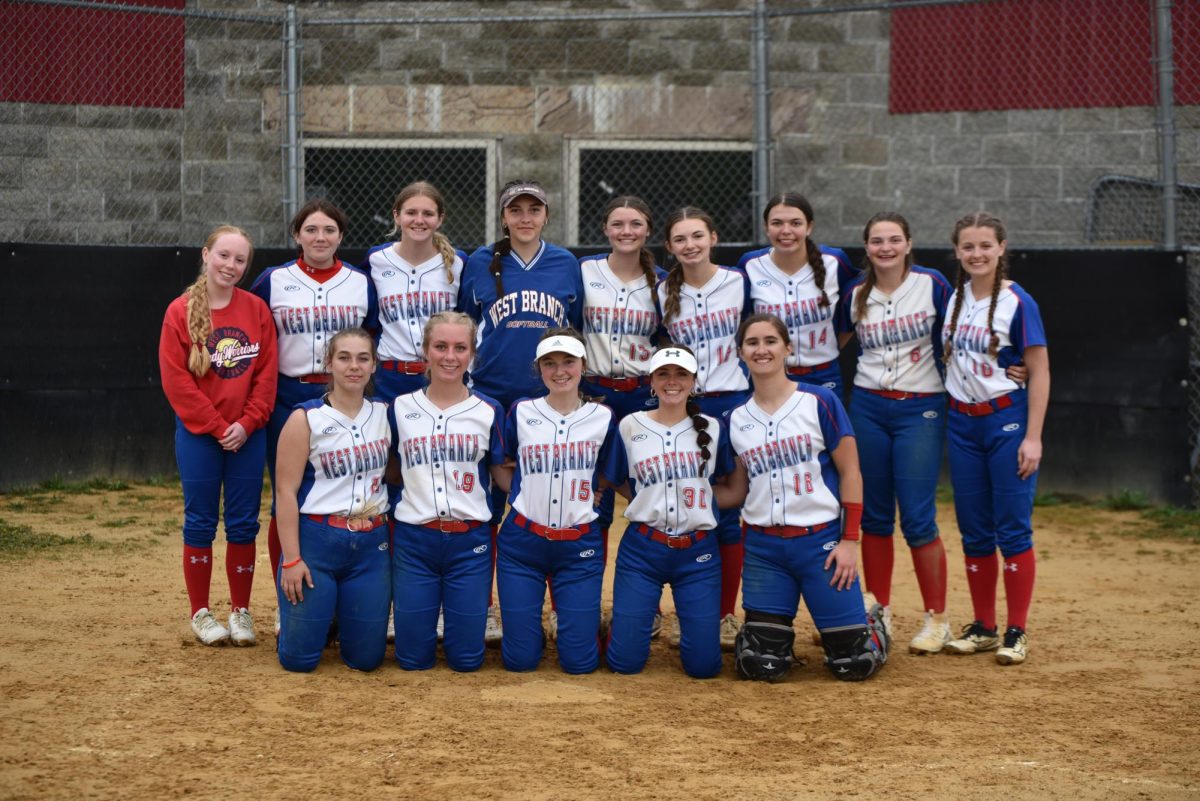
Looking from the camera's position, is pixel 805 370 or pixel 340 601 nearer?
pixel 340 601

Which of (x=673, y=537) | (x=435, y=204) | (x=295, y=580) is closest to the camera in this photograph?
(x=295, y=580)

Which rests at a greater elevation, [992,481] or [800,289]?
[800,289]

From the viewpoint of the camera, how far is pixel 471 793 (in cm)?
385

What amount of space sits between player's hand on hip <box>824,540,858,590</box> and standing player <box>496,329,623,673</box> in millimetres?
898

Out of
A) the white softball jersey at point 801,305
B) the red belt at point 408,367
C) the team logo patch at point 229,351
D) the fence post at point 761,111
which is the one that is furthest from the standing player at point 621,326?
the fence post at point 761,111

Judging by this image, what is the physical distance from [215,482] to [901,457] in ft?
9.10

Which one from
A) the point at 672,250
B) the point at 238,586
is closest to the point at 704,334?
the point at 672,250

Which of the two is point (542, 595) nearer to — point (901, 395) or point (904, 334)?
point (901, 395)

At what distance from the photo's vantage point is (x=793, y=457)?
5.27 meters

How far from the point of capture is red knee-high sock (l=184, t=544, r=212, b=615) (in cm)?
557

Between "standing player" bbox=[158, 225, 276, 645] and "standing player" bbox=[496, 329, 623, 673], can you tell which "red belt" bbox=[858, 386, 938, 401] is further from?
"standing player" bbox=[158, 225, 276, 645]

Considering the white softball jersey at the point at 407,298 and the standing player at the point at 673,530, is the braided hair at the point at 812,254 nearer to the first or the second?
the standing player at the point at 673,530

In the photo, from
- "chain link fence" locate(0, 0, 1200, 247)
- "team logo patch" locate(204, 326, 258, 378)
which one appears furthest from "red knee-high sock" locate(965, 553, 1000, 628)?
"chain link fence" locate(0, 0, 1200, 247)

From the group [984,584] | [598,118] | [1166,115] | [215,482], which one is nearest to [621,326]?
[215,482]
